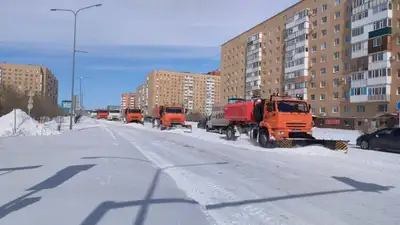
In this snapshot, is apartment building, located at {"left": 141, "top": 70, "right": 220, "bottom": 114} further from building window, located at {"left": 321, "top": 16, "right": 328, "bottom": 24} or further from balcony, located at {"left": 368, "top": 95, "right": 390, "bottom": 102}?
balcony, located at {"left": 368, "top": 95, "right": 390, "bottom": 102}

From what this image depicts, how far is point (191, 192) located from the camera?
24.9ft

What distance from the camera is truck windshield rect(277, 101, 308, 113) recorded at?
18.8m

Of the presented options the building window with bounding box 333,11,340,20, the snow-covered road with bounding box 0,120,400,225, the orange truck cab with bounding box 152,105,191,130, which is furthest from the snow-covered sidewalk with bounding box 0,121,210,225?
the building window with bounding box 333,11,340,20

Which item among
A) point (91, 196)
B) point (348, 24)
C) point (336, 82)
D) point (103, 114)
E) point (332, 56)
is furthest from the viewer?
point (103, 114)

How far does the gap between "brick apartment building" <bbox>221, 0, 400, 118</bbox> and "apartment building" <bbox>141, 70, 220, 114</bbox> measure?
1294 inches

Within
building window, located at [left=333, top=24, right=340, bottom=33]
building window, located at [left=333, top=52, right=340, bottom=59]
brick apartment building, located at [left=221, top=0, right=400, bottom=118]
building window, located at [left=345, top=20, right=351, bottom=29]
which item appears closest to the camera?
brick apartment building, located at [left=221, top=0, right=400, bottom=118]

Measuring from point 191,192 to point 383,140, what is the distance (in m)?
16.0

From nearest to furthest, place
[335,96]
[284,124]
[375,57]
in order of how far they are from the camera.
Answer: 1. [284,124]
2. [375,57]
3. [335,96]

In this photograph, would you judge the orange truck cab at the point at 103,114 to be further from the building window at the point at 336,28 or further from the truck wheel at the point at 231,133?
the truck wheel at the point at 231,133

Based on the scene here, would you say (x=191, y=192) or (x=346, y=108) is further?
(x=346, y=108)

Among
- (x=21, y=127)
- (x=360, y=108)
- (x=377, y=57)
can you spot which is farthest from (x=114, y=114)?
(x=21, y=127)

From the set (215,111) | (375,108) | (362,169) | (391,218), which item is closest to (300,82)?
(375,108)

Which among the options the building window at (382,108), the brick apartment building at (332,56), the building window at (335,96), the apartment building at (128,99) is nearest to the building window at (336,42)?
the brick apartment building at (332,56)

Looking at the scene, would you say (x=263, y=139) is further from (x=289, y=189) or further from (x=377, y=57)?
(x=377, y=57)
